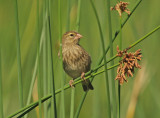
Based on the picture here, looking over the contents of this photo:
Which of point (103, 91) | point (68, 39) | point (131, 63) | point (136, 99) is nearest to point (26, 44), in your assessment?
point (68, 39)

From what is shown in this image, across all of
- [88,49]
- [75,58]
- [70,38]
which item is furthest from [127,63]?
[88,49]

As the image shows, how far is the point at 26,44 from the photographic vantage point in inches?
167

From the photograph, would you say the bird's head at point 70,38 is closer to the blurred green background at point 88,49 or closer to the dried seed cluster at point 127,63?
the blurred green background at point 88,49

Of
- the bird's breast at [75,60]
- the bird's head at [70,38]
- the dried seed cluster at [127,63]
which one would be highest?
the bird's head at [70,38]

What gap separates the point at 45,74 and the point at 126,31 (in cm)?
219

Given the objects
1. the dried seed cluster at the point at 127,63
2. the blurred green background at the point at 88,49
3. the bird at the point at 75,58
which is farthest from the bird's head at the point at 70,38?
the dried seed cluster at the point at 127,63

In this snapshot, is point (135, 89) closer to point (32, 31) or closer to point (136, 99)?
point (136, 99)

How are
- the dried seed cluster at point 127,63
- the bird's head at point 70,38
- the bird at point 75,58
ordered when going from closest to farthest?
the dried seed cluster at point 127,63 → the bird at point 75,58 → the bird's head at point 70,38

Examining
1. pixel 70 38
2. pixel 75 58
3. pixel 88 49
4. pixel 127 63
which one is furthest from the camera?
pixel 88 49

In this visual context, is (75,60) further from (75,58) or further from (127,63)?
(127,63)

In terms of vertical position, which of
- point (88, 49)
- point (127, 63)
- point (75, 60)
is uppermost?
point (88, 49)

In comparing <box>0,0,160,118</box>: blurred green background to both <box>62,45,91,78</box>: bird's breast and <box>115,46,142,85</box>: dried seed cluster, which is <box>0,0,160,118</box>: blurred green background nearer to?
<box>62,45,91,78</box>: bird's breast

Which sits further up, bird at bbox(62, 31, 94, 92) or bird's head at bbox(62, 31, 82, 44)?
bird's head at bbox(62, 31, 82, 44)

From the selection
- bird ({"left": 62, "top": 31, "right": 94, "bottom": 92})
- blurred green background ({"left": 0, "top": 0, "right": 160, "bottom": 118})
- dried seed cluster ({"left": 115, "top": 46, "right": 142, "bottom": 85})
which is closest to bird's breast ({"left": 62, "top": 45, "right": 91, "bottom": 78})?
bird ({"left": 62, "top": 31, "right": 94, "bottom": 92})
